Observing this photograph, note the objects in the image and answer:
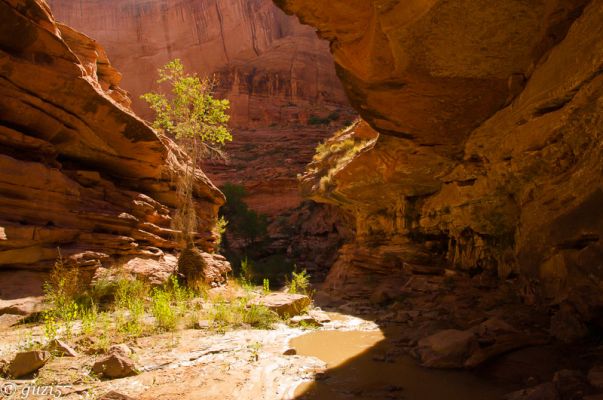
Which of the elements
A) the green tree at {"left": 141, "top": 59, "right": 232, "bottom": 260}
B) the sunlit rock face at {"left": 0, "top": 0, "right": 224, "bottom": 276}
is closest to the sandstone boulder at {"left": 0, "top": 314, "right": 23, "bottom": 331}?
the sunlit rock face at {"left": 0, "top": 0, "right": 224, "bottom": 276}

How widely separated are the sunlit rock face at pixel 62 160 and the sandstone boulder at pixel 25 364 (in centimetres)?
429

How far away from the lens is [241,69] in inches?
1781

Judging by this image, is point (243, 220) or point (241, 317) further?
point (243, 220)

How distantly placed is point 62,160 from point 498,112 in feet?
32.8

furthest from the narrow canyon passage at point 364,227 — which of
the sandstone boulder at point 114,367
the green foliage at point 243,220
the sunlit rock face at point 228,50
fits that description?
the sunlit rock face at point 228,50

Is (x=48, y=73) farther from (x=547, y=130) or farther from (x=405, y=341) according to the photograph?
(x=547, y=130)

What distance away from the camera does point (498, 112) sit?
22.4 ft

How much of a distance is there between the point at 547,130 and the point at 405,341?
3.72 m

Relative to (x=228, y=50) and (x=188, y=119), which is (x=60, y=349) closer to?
(x=188, y=119)

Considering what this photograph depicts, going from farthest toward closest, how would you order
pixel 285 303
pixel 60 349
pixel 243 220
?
pixel 243 220 → pixel 285 303 → pixel 60 349

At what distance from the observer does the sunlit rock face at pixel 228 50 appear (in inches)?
1711

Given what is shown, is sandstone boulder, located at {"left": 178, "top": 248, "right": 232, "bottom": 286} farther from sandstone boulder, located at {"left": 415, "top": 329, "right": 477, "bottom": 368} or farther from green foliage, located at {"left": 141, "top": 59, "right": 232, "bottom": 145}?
sandstone boulder, located at {"left": 415, "top": 329, "right": 477, "bottom": 368}

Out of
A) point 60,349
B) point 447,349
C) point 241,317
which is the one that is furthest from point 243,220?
point 447,349

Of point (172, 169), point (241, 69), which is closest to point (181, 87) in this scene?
point (172, 169)
